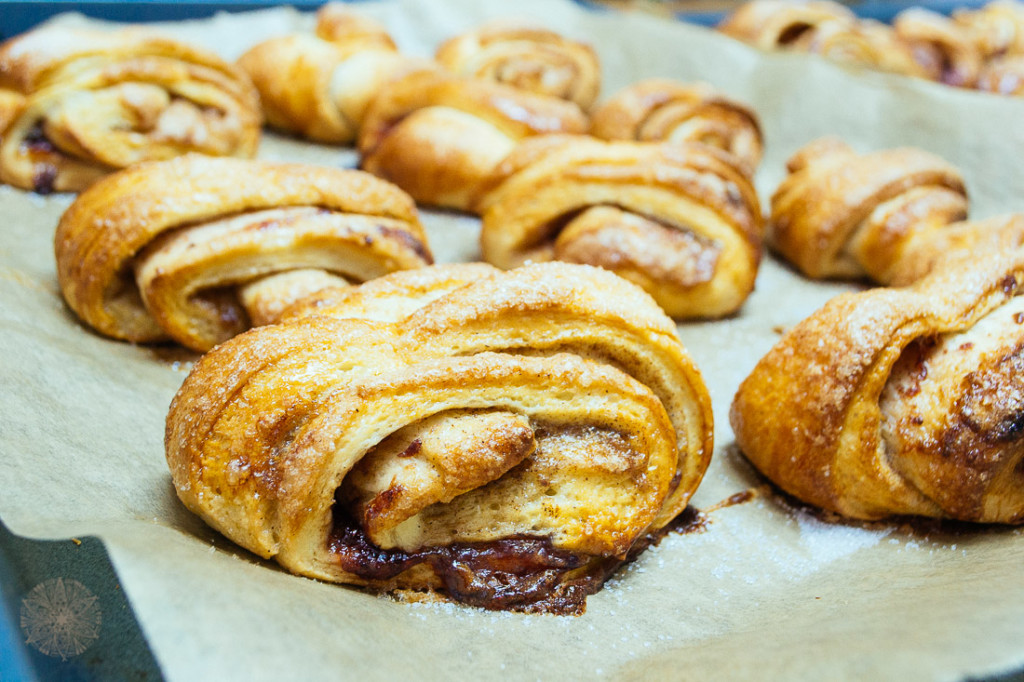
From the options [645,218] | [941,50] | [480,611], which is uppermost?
[941,50]

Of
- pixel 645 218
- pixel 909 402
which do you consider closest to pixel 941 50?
pixel 645 218

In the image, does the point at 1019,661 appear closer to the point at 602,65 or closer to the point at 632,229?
the point at 632,229

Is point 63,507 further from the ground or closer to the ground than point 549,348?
closer to the ground

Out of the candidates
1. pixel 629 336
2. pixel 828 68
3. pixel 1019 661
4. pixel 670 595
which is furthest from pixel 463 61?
pixel 1019 661

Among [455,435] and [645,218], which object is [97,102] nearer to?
[645,218]

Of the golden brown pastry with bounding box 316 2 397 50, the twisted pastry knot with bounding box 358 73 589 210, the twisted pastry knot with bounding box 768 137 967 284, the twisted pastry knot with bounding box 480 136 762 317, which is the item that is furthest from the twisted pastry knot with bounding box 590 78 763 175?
the golden brown pastry with bounding box 316 2 397 50

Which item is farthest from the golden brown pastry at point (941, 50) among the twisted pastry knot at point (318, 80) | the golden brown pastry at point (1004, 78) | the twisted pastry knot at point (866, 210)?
the twisted pastry knot at point (318, 80)

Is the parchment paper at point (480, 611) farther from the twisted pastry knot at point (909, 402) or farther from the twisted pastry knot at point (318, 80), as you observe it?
the twisted pastry knot at point (318, 80)
